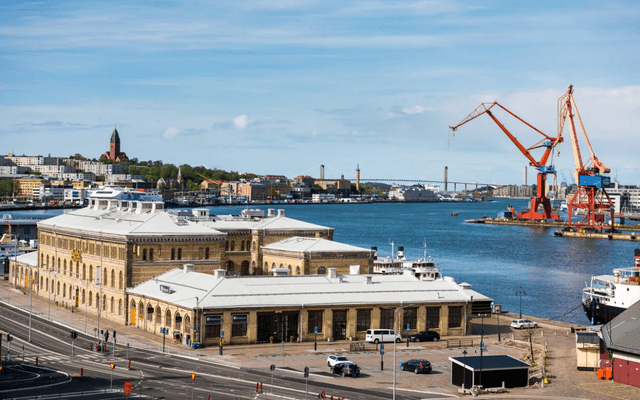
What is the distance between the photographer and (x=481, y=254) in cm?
16150

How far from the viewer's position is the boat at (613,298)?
3012 inches

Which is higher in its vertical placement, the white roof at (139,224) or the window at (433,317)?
the white roof at (139,224)

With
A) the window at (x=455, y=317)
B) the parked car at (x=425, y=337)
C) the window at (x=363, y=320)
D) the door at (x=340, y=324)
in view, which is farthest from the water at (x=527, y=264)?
the door at (x=340, y=324)

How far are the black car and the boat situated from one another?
29.1 m

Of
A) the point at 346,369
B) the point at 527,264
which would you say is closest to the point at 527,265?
the point at 527,264

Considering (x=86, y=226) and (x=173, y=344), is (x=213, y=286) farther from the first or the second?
(x=86, y=226)

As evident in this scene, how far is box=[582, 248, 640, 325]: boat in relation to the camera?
76.5 metres

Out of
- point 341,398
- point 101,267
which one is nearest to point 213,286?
point 101,267

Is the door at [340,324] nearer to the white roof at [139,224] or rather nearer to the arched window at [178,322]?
the arched window at [178,322]

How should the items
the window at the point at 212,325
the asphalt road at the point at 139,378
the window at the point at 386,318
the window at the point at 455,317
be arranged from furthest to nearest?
the window at the point at 455,317, the window at the point at 386,318, the window at the point at 212,325, the asphalt road at the point at 139,378

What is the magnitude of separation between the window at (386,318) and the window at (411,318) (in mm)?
998

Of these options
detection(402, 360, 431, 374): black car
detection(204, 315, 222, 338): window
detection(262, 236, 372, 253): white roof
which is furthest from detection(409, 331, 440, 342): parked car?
detection(262, 236, 372, 253): white roof

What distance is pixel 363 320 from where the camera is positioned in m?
65.9

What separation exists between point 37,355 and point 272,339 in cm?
1514
